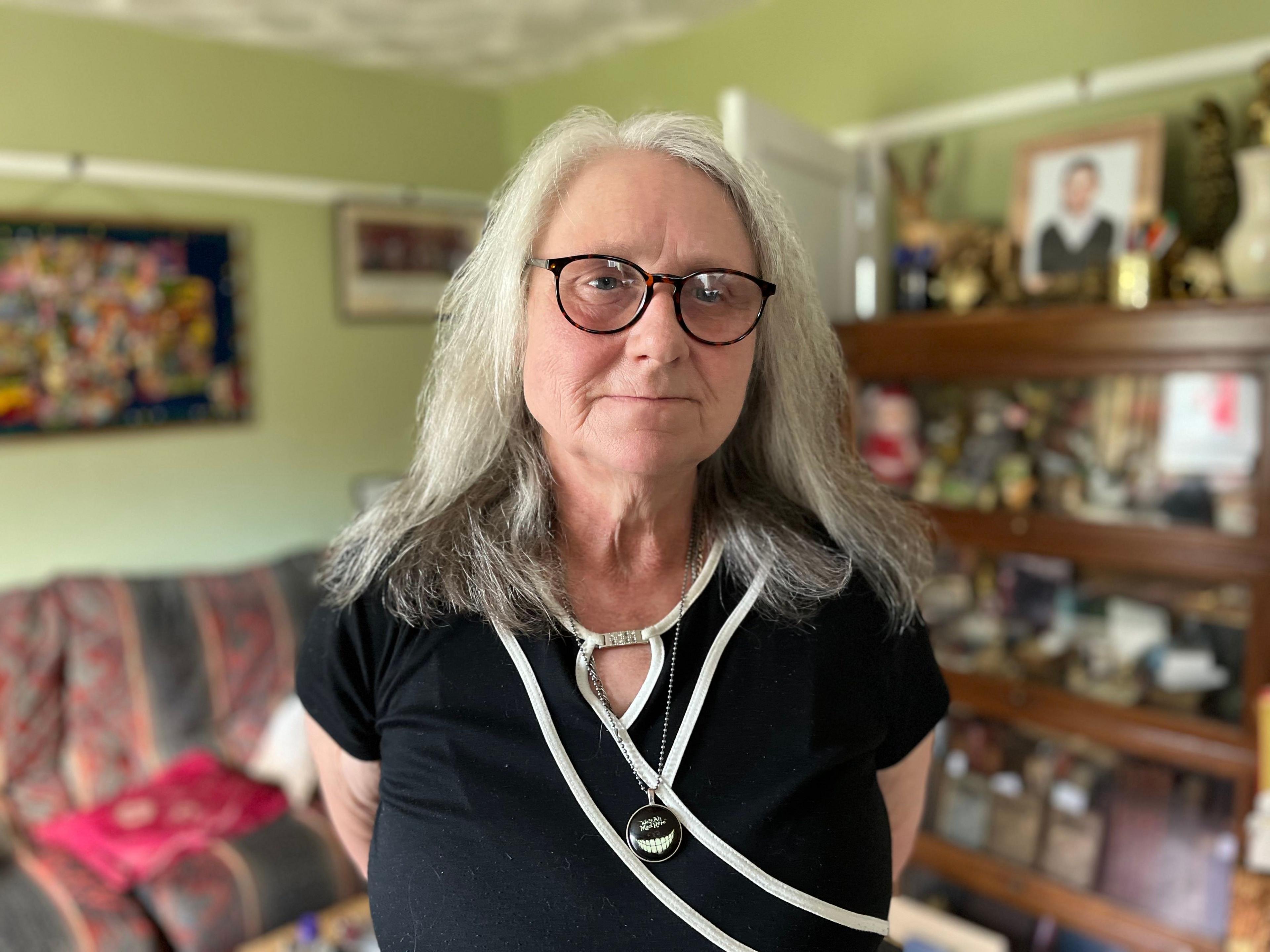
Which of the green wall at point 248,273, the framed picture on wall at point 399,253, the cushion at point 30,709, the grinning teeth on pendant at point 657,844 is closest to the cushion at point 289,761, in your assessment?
the cushion at point 30,709

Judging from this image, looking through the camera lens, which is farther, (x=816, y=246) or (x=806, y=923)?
(x=816, y=246)

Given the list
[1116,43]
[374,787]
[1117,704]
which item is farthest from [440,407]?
[1116,43]

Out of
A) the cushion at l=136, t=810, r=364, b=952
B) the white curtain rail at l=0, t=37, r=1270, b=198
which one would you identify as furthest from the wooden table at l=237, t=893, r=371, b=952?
the white curtain rail at l=0, t=37, r=1270, b=198

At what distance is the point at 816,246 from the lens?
2.41 m

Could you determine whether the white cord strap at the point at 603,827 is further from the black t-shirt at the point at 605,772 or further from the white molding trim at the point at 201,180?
the white molding trim at the point at 201,180

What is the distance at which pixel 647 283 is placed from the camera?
31.9 inches

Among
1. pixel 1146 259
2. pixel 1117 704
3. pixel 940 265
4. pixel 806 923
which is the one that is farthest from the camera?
pixel 940 265

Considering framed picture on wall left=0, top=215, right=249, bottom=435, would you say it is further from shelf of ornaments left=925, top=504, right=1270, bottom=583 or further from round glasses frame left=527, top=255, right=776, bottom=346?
round glasses frame left=527, top=255, right=776, bottom=346

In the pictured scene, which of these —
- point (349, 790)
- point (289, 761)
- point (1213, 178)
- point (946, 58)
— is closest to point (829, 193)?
point (946, 58)

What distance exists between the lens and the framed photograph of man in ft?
6.86

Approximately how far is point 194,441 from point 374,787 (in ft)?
8.34

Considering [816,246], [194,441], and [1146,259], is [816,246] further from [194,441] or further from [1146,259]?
[194,441]

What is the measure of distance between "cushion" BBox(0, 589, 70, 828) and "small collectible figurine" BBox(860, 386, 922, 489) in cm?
238

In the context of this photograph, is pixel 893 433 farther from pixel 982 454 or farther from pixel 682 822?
pixel 682 822
